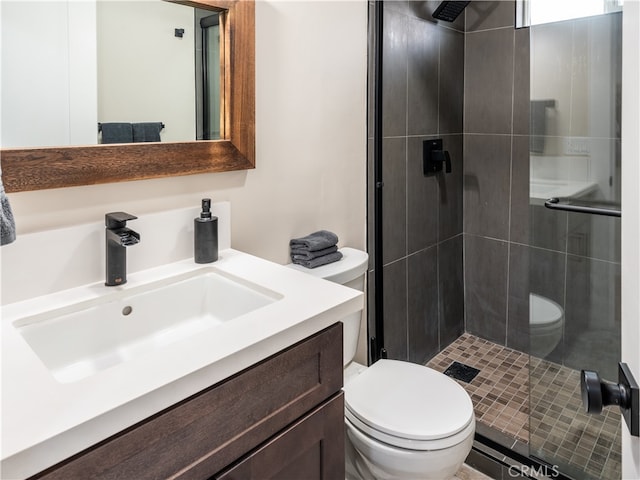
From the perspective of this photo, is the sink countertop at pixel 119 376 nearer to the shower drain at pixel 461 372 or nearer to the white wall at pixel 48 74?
the white wall at pixel 48 74

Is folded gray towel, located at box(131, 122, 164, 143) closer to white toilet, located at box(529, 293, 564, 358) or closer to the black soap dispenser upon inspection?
the black soap dispenser

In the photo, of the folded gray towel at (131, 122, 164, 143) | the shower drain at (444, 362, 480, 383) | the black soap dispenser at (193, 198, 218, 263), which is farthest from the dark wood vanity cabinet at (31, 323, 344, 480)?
the shower drain at (444, 362, 480, 383)

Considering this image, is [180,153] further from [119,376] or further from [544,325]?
[544,325]

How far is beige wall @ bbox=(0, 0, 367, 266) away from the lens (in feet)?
4.51

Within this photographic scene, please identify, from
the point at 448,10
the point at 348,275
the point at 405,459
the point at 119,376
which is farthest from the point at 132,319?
the point at 448,10

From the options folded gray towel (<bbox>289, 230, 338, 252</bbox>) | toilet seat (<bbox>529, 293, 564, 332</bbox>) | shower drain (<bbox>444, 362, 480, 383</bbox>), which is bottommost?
shower drain (<bbox>444, 362, 480, 383</bbox>)

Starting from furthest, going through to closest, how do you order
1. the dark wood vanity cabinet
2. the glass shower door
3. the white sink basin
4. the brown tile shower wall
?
the brown tile shower wall, the glass shower door, the white sink basin, the dark wood vanity cabinet

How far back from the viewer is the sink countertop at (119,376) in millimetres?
627

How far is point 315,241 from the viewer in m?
1.62

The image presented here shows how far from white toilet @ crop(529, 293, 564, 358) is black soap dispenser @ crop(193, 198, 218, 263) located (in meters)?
1.24

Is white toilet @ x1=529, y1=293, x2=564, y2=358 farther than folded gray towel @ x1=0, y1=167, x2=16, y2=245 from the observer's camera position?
Yes

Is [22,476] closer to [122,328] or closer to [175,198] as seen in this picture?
[122,328]

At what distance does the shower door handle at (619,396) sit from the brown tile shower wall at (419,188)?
1.43 meters

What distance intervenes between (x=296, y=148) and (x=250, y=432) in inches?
39.8
